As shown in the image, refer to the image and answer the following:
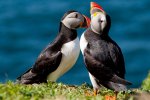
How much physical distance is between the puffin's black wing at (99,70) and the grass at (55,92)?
206 mm

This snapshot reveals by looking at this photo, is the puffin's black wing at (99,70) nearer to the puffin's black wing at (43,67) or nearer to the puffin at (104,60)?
the puffin at (104,60)

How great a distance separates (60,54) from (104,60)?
0.95 m

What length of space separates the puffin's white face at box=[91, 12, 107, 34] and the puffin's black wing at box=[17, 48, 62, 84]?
713 mm

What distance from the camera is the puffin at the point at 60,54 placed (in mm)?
13992

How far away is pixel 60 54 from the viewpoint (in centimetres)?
1398

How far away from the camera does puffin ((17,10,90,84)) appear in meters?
14.0

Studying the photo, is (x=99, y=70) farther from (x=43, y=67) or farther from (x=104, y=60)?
(x=43, y=67)

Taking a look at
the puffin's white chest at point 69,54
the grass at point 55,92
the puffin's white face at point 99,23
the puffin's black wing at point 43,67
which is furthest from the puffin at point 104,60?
the puffin's black wing at point 43,67

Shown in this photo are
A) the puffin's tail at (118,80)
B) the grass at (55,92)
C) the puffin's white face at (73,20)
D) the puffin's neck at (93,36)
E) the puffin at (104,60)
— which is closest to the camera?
the grass at (55,92)

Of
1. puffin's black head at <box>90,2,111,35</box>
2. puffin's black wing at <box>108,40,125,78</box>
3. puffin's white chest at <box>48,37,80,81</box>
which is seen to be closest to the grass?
puffin's black wing at <box>108,40,125,78</box>

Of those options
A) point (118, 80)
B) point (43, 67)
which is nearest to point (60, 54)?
point (43, 67)

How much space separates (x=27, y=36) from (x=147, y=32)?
4725 mm

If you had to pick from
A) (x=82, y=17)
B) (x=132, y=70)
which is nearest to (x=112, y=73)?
(x=82, y=17)

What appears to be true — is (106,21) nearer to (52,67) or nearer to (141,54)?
(52,67)
